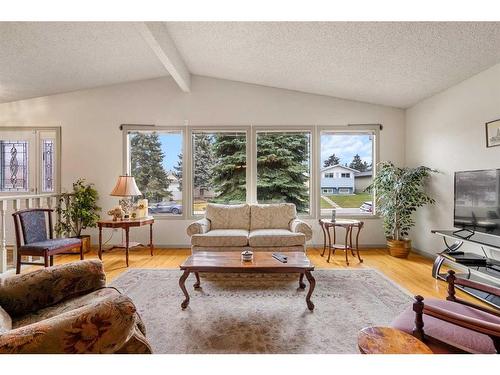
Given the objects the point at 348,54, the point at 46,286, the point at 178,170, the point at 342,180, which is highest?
the point at 348,54

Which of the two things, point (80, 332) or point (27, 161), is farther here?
point (27, 161)

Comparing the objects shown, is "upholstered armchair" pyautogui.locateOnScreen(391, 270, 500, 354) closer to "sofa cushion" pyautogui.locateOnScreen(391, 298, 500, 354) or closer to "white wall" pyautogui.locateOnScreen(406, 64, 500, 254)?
"sofa cushion" pyautogui.locateOnScreen(391, 298, 500, 354)

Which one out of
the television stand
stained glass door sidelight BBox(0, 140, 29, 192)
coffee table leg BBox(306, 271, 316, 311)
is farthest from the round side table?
stained glass door sidelight BBox(0, 140, 29, 192)

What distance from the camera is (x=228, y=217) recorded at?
429cm

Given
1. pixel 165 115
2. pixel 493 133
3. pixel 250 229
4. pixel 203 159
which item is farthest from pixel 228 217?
pixel 493 133

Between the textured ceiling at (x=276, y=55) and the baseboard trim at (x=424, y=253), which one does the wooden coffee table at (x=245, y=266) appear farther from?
the baseboard trim at (x=424, y=253)

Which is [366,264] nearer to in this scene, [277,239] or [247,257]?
[277,239]

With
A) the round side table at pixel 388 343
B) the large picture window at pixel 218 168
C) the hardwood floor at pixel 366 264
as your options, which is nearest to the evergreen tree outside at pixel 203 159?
the large picture window at pixel 218 168

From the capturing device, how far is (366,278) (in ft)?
10.9

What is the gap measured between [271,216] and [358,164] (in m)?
2.02

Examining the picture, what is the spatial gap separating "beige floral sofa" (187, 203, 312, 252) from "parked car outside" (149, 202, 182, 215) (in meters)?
0.94
